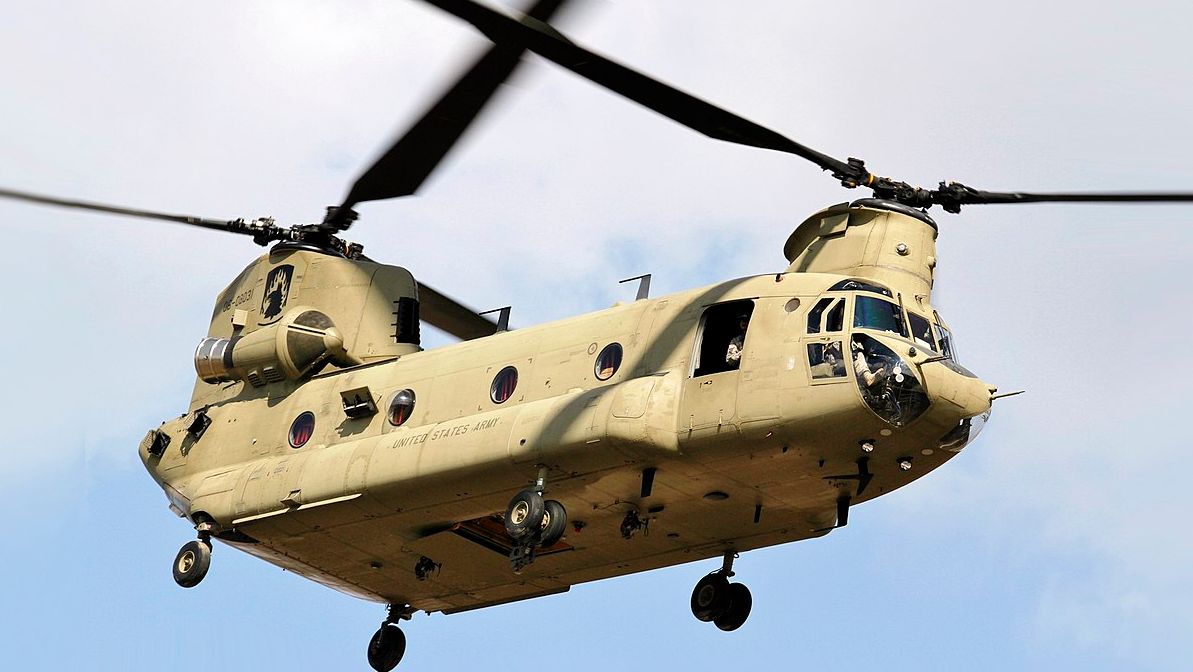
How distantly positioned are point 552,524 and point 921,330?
5391 millimetres

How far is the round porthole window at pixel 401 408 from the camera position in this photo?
95.8ft

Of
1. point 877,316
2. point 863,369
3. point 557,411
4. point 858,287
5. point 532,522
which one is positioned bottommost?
point 532,522

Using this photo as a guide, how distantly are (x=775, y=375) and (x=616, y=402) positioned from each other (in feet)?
6.95

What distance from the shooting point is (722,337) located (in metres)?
26.7

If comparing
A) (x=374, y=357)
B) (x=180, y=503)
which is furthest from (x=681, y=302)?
(x=180, y=503)

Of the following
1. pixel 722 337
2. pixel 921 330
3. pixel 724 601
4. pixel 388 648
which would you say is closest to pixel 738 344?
pixel 722 337

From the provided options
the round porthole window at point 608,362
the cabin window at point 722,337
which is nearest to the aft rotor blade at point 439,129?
the round porthole window at point 608,362

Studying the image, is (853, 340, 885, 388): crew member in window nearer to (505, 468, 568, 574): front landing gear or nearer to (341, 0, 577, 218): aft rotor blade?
(505, 468, 568, 574): front landing gear

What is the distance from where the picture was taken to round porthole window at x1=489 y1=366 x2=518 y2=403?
28297 millimetres

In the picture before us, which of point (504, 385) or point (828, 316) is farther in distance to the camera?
point (504, 385)

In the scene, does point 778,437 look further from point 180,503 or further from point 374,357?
point 180,503

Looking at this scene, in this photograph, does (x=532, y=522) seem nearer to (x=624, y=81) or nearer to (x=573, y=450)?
(x=573, y=450)

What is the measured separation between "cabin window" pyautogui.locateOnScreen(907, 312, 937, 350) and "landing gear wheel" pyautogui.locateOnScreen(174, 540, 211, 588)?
1133 centimetres

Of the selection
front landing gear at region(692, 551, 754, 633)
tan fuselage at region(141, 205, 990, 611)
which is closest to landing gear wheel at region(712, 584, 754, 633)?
front landing gear at region(692, 551, 754, 633)
